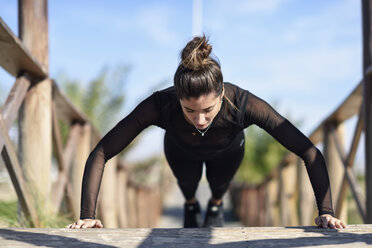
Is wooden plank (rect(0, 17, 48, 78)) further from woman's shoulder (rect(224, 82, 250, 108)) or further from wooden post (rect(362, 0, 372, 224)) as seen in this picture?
wooden post (rect(362, 0, 372, 224))

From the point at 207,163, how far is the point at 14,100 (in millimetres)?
1380

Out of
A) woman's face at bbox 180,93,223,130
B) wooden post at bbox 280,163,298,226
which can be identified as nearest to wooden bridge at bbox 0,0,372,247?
woman's face at bbox 180,93,223,130

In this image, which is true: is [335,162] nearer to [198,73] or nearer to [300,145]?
[300,145]

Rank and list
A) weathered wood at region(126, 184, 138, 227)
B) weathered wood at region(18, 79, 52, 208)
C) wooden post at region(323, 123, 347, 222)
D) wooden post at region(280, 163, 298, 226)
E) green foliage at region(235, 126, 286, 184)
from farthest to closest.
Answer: green foliage at region(235, 126, 286, 184), weathered wood at region(126, 184, 138, 227), wooden post at region(280, 163, 298, 226), wooden post at region(323, 123, 347, 222), weathered wood at region(18, 79, 52, 208)

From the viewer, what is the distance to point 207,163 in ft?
10.7

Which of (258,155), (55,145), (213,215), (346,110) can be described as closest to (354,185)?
(346,110)

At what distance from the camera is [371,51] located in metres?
2.85

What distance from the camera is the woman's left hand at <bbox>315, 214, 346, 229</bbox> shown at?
2.03 m

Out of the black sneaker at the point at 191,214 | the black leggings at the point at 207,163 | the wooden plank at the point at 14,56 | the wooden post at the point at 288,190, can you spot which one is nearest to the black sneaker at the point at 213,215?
the black sneaker at the point at 191,214

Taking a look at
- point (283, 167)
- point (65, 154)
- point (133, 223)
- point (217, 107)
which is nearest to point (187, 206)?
point (65, 154)

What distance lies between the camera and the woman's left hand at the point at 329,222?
2026mm

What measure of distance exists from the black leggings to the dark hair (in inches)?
24.8

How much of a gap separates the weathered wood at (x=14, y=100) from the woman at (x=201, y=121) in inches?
19.1

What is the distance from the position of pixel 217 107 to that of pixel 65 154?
6.26ft
